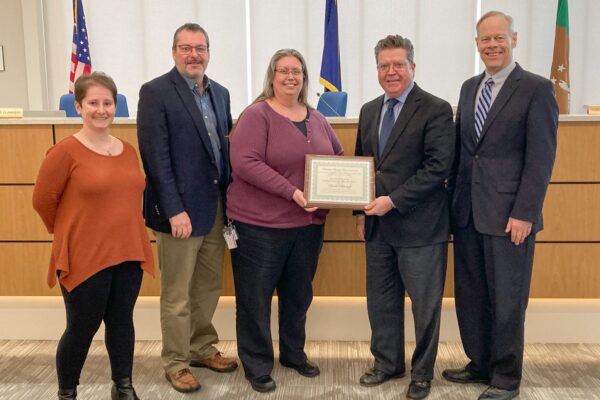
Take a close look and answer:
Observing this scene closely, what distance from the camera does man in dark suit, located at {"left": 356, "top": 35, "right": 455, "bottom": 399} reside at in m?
2.20

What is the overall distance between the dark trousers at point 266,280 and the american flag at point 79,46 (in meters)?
4.10

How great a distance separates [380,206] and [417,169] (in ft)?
0.75

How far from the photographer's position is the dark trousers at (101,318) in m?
1.97

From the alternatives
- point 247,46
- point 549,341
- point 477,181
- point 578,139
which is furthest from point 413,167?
point 247,46

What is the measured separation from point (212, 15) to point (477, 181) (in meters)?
4.52

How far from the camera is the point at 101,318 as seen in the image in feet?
6.73

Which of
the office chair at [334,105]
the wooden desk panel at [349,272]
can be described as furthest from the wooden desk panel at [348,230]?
the office chair at [334,105]

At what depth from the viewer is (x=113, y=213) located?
6.42 feet

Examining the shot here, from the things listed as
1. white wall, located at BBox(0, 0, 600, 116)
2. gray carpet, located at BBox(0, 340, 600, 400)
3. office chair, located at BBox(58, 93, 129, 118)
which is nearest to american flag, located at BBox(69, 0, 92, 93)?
white wall, located at BBox(0, 0, 600, 116)

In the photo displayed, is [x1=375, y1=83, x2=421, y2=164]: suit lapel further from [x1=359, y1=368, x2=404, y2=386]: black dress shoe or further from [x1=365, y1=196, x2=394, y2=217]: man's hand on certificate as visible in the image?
[x1=359, y1=368, x2=404, y2=386]: black dress shoe

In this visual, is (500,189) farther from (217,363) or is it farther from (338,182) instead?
(217,363)

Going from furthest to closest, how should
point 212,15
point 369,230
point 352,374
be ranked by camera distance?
point 212,15
point 352,374
point 369,230

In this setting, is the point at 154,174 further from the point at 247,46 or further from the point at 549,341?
the point at 247,46

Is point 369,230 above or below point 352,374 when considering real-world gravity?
above
